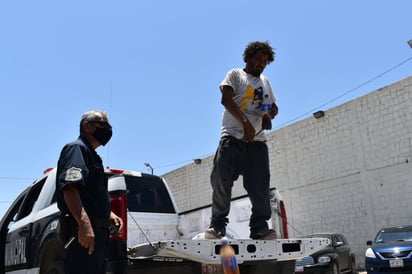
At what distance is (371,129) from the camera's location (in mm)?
15875

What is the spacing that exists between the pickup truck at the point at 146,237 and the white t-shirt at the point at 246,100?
101 centimetres

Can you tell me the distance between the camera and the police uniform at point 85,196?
3.33 m

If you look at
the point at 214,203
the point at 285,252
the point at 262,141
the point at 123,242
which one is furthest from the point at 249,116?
the point at 123,242

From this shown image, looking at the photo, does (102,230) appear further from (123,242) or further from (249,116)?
(249,116)

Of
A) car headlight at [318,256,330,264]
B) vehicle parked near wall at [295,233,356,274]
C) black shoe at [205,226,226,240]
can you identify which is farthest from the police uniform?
car headlight at [318,256,330,264]

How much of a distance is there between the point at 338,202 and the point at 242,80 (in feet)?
43.0

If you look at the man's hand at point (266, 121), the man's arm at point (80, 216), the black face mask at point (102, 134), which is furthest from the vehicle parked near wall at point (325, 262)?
the man's arm at point (80, 216)

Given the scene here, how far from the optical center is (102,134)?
12.2 feet

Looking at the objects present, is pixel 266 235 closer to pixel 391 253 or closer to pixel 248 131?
pixel 248 131

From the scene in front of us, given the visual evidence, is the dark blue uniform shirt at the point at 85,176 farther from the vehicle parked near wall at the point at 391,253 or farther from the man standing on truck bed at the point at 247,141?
the vehicle parked near wall at the point at 391,253

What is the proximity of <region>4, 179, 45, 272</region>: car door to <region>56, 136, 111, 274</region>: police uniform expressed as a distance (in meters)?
2.02

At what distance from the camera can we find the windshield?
11734mm

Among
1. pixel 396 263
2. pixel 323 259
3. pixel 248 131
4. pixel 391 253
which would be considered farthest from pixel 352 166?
pixel 248 131

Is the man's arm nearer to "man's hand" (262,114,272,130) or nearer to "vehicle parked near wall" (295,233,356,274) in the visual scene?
"man's hand" (262,114,272,130)
